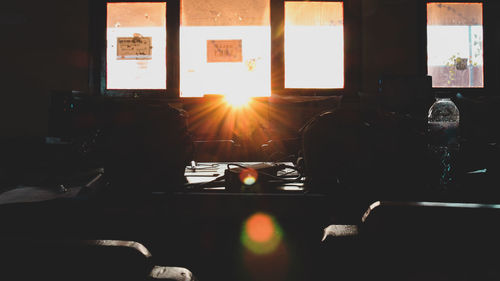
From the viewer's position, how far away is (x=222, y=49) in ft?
11.1

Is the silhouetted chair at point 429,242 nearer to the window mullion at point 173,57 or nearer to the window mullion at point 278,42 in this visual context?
the window mullion at point 278,42

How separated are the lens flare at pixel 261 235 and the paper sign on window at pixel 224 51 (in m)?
2.56

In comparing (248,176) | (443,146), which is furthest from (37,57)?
(443,146)

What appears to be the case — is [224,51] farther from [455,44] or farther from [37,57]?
[455,44]

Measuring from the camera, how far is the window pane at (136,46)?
332cm

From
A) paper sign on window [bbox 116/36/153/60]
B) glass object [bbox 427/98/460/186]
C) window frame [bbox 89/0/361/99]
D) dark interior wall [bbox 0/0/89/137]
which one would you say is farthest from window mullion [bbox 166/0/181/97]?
glass object [bbox 427/98/460/186]

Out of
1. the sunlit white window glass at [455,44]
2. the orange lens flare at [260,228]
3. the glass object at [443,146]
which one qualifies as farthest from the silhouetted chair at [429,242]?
the sunlit white window glass at [455,44]

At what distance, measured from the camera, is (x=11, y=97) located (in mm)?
3146

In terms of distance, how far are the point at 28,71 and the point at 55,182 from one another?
2.63 meters

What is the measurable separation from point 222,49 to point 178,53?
1.57 ft

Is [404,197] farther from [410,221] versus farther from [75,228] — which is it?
[75,228]

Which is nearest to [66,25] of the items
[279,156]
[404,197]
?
[279,156]

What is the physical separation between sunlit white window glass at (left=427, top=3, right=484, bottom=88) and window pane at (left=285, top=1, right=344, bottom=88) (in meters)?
0.97

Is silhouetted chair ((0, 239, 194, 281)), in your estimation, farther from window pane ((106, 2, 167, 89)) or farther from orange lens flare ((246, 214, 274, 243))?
window pane ((106, 2, 167, 89))
